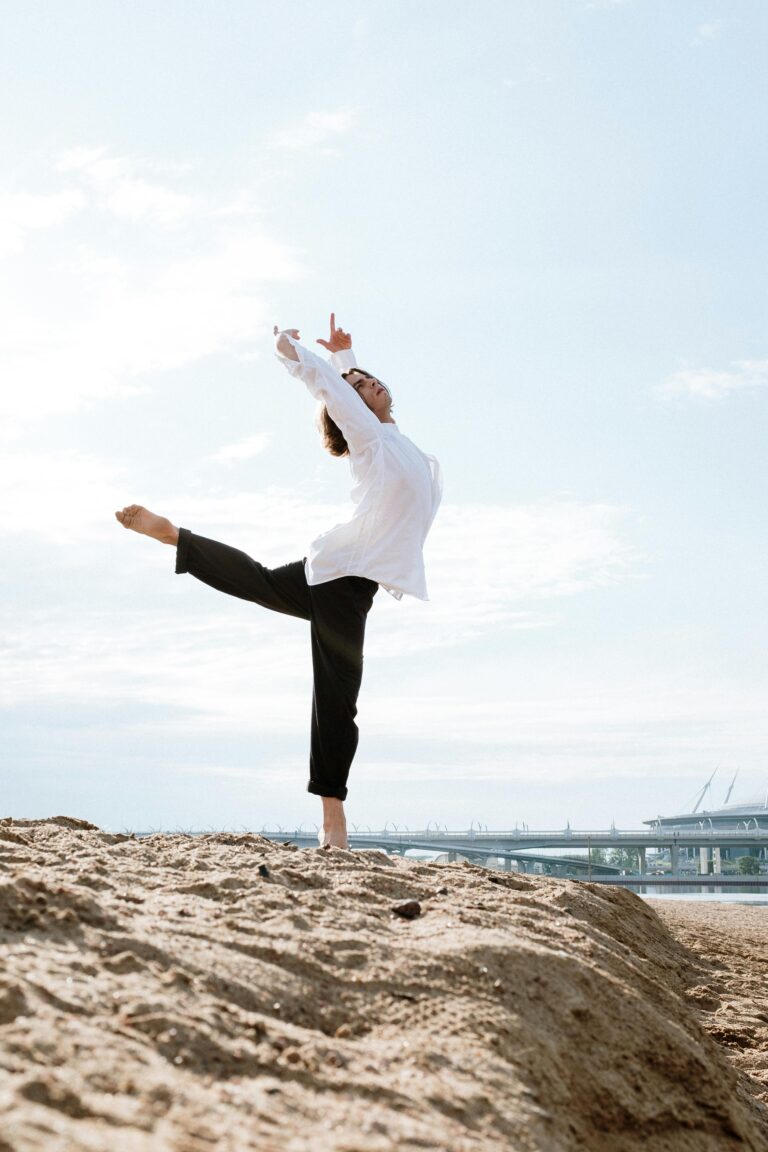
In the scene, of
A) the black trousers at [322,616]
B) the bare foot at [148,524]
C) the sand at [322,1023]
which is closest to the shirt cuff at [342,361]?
the black trousers at [322,616]

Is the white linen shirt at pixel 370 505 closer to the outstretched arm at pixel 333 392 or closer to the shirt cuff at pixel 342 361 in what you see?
the outstretched arm at pixel 333 392

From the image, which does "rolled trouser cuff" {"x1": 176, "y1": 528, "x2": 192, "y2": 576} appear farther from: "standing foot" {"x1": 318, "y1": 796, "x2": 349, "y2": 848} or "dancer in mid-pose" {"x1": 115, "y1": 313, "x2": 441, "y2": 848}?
"standing foot" {"x1": 318, "y1": 796, "x2": 349, "y2": 848}

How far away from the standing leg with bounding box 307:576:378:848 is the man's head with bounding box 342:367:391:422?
1046 mm

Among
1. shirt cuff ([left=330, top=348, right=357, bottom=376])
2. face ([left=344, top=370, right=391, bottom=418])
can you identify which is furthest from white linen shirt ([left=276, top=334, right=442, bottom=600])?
shirt cuff ([left=330, top=348, right=357, bottom=376])

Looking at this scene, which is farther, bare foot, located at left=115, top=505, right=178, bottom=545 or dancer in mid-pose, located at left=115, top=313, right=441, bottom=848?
bare foot, located at left=115, top=505, right=178, bottom=545

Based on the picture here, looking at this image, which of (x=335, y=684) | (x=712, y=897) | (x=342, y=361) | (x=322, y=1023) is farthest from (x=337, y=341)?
(x=712, y=897)

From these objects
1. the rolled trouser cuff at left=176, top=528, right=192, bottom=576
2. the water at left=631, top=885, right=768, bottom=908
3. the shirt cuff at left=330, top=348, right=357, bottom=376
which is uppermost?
the shirt cuff at left=330, top=348, right=357, bottom=376

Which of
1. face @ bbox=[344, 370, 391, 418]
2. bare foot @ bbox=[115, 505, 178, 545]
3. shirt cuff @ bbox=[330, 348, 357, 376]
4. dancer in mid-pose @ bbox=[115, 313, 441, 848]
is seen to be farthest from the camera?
shirt cuff @ bbox=[330, 348, 357, 376]

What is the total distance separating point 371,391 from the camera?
5414mm

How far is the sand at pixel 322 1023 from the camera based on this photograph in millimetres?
1476

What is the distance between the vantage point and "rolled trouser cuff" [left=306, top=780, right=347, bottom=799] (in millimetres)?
4637

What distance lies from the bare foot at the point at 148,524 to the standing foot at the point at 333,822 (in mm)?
1507

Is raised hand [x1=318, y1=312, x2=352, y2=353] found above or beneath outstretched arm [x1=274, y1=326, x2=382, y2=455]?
above

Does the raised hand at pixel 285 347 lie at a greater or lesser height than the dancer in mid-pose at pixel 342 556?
greater
